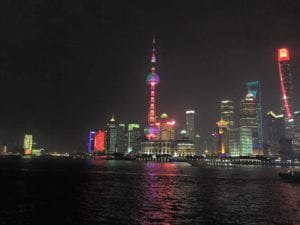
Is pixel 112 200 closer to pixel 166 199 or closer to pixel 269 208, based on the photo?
pixel 166 199

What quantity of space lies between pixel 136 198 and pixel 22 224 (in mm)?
25456

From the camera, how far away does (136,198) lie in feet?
196

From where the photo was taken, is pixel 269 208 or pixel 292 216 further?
pixel 269 208

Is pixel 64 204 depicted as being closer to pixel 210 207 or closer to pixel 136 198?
pixel 136 198

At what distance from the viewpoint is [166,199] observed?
5853 centimetres

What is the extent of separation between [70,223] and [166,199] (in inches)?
943

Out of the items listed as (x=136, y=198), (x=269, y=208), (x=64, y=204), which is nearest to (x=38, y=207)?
(x=64, y=204)

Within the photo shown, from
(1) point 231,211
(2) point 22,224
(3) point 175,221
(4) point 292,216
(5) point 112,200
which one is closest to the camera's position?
(2) point 22,224

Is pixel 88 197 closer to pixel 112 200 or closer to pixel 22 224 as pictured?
pixel 112 200

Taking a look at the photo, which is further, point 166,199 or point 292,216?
point 166,199

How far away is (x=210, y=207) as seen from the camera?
168 ft

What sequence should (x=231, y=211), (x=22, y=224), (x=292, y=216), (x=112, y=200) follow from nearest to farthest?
(x=22, y=224), (x=292, y=216), (x=231, y=211), (x=112, y=200)

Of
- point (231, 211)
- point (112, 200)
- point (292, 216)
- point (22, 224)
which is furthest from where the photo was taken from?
point (112, 200)

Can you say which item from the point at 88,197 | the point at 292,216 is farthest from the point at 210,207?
the point at 88,197
